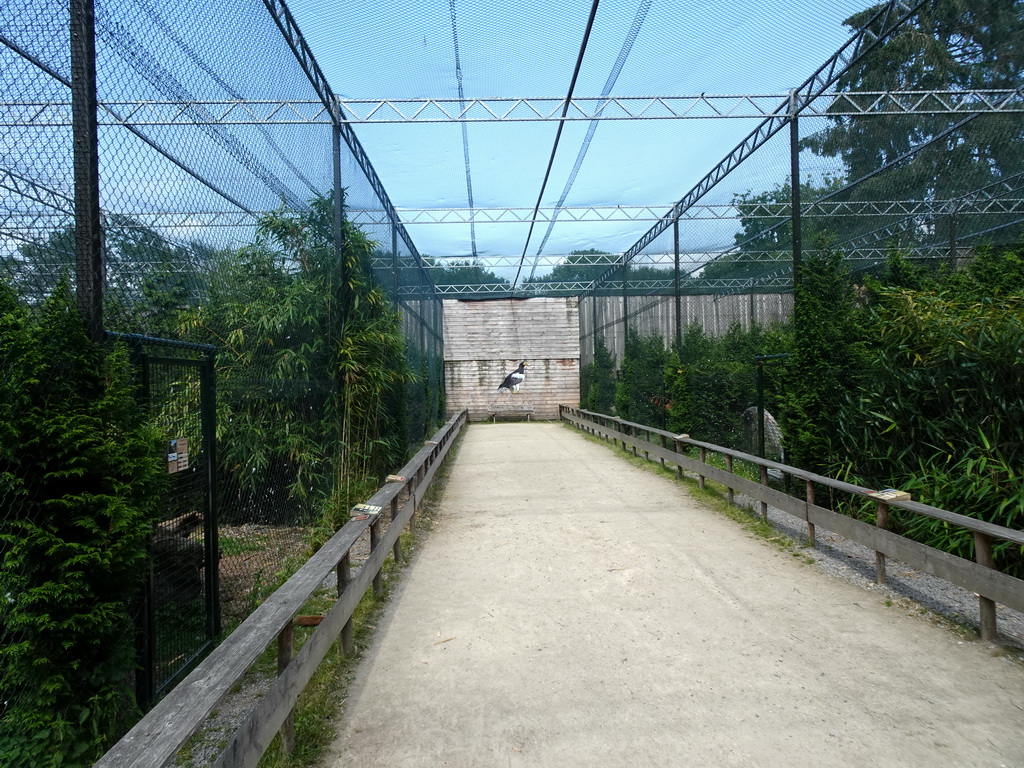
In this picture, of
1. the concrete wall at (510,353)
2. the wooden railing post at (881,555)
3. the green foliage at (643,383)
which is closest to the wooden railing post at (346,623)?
the wooden railing post at (881,555)

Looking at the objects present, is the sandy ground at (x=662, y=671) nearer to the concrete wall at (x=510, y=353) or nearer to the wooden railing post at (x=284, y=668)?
the wooden railing post at (x=284, y=668)

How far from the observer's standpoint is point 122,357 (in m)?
2.61

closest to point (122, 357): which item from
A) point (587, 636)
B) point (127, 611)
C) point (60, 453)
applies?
point (60, 453)

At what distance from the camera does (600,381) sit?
2161 cm

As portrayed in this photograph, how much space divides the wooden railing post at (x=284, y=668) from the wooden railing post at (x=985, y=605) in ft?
12.0

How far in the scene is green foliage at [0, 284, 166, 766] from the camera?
2.18 meters

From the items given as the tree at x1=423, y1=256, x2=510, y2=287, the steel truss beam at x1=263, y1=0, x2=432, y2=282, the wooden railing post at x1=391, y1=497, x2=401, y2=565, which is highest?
the tree at x1=423, y1=256, x2=510, y2=287

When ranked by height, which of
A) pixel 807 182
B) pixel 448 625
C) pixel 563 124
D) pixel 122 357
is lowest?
pixel 448 625

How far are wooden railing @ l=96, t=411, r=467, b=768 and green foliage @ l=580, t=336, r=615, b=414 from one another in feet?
53.2

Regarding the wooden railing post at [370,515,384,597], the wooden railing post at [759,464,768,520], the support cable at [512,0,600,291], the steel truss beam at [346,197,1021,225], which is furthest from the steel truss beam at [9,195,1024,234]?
the wooden railing post at [759,464,768,520]

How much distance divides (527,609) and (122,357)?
2.96 m

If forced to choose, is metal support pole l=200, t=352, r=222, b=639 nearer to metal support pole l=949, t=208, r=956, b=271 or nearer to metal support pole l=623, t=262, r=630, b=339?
metal support pole l=949, t=208, r=956, b=271

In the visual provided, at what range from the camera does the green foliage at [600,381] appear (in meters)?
20.4

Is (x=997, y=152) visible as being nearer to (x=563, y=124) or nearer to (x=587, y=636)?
(x=563, y=124)
